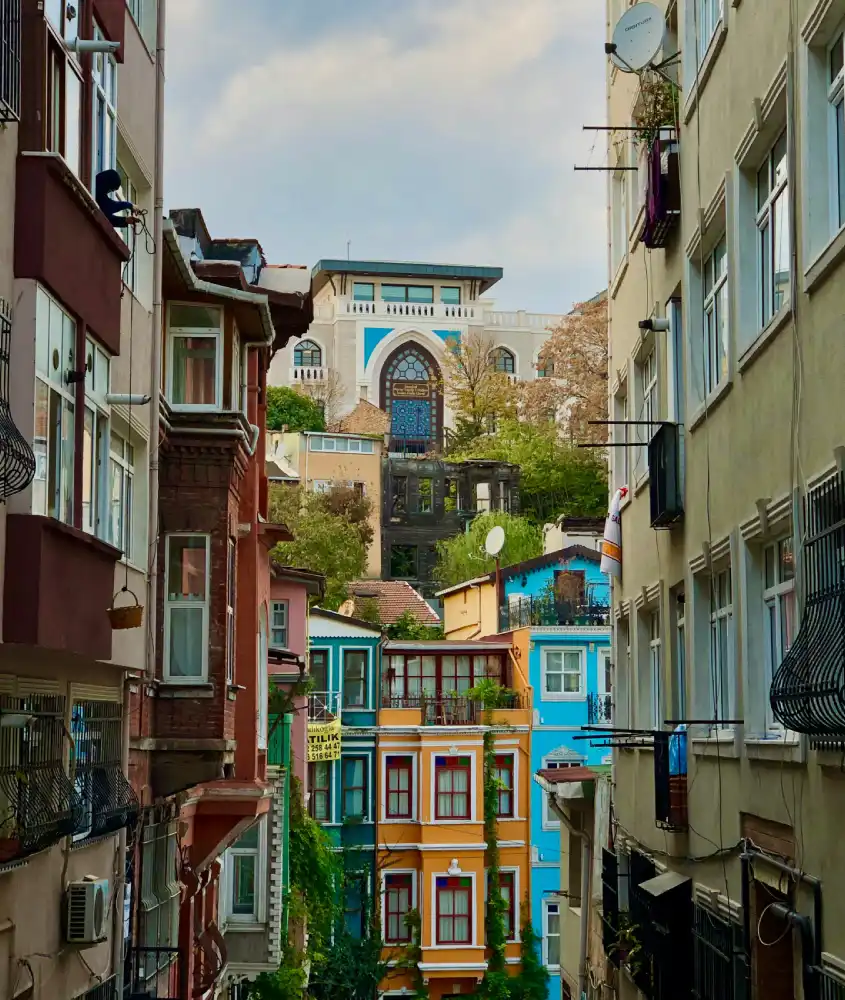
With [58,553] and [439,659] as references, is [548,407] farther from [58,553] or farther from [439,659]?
[58,553]

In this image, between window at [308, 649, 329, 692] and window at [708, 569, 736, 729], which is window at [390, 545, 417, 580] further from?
window at [708, 569, 736, 729]

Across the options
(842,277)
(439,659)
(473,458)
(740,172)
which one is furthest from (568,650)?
(842,277)

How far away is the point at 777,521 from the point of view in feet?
42.1

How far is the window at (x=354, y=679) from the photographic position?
4891cm

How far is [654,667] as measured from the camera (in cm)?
2073

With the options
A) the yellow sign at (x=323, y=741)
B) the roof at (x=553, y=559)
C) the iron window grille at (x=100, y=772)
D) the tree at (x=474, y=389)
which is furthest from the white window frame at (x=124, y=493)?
the tree at (x=474, y=389)

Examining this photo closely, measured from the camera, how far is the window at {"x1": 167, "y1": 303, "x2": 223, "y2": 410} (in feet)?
66.4

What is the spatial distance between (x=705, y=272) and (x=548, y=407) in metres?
61.3

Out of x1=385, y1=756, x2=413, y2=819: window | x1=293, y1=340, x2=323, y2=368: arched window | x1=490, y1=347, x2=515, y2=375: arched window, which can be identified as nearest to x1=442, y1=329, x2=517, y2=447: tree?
x1=490, y1=347, x2=515, y2=375: arched window

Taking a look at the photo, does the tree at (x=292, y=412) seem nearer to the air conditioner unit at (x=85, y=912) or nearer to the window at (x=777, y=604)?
the air conditioner unit at (x=85, y=912)

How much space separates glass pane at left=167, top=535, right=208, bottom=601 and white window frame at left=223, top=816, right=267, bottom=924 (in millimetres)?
8277

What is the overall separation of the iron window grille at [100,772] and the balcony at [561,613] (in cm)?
3435

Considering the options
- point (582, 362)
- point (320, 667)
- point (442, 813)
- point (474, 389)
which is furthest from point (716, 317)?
point (474, 389)

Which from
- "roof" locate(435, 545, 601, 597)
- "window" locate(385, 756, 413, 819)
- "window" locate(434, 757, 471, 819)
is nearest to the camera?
"window" locate(434, 757, 471, 819)
